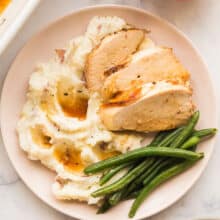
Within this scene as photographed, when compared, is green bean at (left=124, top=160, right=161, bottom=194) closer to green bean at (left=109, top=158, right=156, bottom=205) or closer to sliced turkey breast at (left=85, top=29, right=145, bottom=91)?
green bean at (left=109, top=158, right=156, bottom=205)

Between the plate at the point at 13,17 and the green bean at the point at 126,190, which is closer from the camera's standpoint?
the plate at the point at 13,17

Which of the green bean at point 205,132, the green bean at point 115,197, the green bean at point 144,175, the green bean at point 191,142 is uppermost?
the green bean at point 205,132

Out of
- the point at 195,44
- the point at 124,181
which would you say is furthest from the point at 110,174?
the point at 195,44

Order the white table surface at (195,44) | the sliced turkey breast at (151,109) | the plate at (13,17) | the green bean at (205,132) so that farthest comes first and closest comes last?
the white table surface at (195,44) < the green bean at (205,132) < the sliced turkey breast at (151,109) < the plate at (13,17)

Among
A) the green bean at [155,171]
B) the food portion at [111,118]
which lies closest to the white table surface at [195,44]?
the food portion at [111,118]

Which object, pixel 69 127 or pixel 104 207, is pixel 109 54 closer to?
pixel 69 127

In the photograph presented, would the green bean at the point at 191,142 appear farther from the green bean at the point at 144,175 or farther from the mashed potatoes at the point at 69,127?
the mashed potatoes at the point at 69,127

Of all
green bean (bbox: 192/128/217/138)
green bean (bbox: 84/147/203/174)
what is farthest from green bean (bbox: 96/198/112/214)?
green bean (bbox: 192/128/217/138)

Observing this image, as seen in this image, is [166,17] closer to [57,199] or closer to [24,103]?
[24,103]
